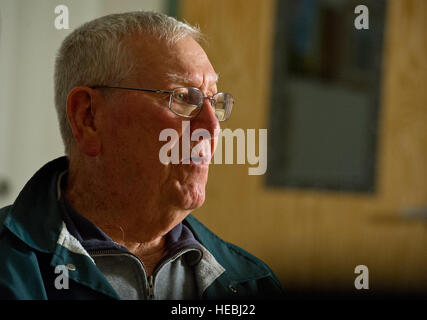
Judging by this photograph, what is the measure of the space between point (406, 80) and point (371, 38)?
0.73 feet

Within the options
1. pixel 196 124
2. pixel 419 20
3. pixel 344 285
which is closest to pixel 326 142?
pixel 419 20

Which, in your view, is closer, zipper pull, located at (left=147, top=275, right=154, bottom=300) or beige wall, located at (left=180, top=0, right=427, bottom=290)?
zipper pull, located at (left=147, top=275, right=154, bottom=300)

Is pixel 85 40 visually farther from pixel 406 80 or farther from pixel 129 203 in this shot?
pixel 406 80

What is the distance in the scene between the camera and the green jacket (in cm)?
57

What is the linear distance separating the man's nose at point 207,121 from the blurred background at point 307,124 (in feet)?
0.22

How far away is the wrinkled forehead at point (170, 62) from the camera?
62cm

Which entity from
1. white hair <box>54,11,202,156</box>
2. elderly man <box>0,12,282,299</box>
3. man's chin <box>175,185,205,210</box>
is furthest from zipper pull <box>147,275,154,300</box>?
white hair <box>54,11,202,156</box>

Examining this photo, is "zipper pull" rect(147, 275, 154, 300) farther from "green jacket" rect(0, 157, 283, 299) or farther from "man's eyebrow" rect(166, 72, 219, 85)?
"man's eyebrow" rect(166, 72, 219, 85)

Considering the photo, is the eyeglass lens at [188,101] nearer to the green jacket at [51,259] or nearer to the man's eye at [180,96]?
the man's eye at [180,96]

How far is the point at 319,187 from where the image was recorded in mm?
1307

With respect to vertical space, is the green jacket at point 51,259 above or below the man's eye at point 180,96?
below

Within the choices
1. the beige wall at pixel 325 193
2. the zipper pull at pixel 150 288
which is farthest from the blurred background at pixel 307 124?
the zipper pull at pixel 150 288

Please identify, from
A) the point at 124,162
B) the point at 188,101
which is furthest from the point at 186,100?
the point at 124,162

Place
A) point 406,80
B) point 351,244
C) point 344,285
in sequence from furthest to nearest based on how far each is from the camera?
point 406,80 < point 351,244 < point 344,285
